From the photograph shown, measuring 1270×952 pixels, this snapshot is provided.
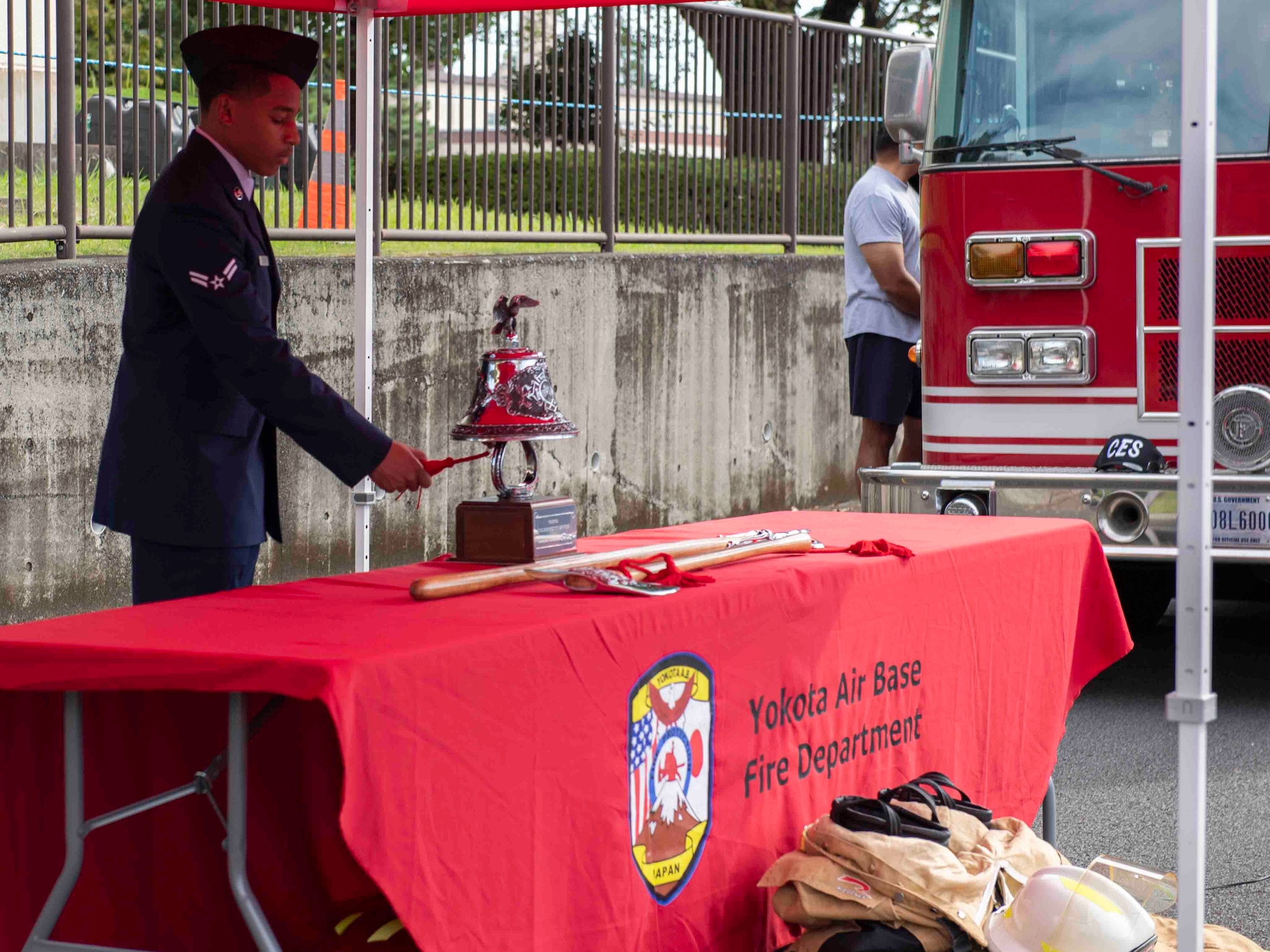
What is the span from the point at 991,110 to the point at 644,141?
14.5 ft

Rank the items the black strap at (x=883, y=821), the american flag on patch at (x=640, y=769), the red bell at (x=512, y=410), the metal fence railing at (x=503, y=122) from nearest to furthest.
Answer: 1. the american flag on patch at (x=640, y=769)
2. the black strap at (x=883, y=821)
3. the red bell at (x=512, y=410)
4. the metal fence railing at (x=503, y=122)

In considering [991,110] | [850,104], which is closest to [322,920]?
[991,110]

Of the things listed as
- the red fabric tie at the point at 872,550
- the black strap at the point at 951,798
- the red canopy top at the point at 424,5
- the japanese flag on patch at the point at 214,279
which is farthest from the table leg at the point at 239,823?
the red canopy top at the point at 424,5

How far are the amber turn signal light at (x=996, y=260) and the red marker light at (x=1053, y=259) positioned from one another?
0.04 m

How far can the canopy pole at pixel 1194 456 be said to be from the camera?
2.93 meters

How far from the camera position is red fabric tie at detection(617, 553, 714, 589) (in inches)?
128

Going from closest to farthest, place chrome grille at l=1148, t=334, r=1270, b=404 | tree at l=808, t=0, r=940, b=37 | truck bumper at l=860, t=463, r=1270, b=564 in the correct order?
truck bumper at l=860, t=463, r=1270, b=564 → chrome grille at l=1148, t=334, r=1270, b=404 → tree at l=808, t=0, r=940, b=37

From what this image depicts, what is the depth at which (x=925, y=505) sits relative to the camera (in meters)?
6.09

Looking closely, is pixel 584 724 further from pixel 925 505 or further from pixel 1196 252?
pixel 925 505

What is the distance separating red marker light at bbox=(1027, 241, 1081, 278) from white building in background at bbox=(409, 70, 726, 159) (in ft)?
12.5

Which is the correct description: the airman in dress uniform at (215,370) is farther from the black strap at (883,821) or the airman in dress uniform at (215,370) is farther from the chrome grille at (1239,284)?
the chrome grille at (1239,284)

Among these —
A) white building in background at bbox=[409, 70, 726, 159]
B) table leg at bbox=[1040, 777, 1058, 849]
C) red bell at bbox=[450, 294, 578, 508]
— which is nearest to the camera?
red bell at bbox=[450, 294, 578, 508]

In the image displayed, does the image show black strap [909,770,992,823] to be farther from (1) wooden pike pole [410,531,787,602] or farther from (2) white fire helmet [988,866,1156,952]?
(1) wooden pike pole [410,531,787,602]

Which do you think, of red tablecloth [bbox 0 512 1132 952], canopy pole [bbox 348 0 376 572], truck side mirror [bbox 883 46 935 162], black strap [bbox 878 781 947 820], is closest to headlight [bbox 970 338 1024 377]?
truck side mirror [bbox 883 46 935 162]
